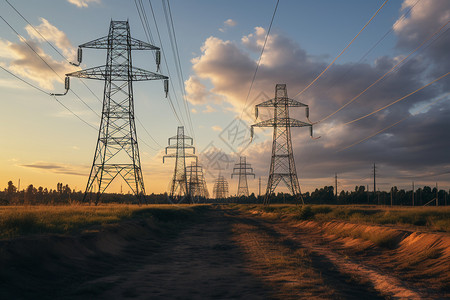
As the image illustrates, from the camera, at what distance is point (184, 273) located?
12547mm

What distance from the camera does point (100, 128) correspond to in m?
34.9

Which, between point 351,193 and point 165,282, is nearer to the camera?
point 165,282

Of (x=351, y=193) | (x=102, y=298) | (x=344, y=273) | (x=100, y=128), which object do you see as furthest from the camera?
(x=351, y=193)

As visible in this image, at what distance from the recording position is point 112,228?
19266 millimetres

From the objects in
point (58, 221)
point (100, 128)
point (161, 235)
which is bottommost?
point (161, 235)

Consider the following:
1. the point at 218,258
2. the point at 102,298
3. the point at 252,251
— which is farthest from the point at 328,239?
the point at 102,298

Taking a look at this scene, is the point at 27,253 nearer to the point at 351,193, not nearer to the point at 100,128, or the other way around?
the point at 100,128

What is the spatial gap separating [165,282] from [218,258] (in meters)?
5.28

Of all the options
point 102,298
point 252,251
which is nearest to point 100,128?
point 252,251

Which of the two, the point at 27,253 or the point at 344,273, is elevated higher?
the point at 27,253

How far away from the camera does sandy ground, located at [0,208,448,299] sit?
9508 mm

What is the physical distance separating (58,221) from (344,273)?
1409cm

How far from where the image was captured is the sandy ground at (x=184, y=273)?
31.2ft

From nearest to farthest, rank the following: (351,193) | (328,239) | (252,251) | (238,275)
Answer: (238,275) → (252,251) → (328,239) → (351,193)
